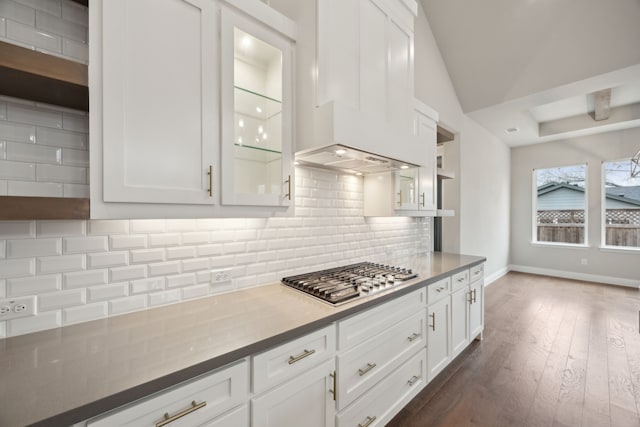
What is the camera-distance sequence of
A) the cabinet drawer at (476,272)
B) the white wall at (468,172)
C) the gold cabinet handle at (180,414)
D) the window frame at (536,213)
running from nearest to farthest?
the gold cabinet handle at (180,414) → the cabinet drawer at (476,272) → the white wall at (468,172) → the window frame at (536,213)

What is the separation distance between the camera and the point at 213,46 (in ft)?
4.04

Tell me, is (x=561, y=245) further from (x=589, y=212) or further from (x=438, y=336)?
(x=438, y=336)

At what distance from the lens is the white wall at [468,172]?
3475mm

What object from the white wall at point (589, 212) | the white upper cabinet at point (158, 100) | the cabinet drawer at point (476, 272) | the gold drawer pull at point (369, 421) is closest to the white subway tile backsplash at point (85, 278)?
the white upper cabinet at point (158, 100)

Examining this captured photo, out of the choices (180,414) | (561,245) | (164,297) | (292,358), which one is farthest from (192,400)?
(561,245)

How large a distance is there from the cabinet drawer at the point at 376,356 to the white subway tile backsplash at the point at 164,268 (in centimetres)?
96

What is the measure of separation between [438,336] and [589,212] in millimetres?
5692

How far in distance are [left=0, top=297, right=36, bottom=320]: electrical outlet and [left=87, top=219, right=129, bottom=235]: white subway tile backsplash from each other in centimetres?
32

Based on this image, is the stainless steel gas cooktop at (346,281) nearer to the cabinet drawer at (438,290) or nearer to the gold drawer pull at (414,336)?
the cabinet drawer at (438,290)

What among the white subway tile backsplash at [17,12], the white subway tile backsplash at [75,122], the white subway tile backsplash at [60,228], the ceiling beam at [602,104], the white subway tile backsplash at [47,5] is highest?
the ceiling beam at [602,104]

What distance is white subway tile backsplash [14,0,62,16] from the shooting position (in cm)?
105

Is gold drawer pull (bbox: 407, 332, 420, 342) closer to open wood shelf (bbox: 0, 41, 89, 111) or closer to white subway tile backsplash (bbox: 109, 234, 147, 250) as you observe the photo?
white subway tile backsplash (bbox: 109, 234, 147, 250)

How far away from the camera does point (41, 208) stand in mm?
880

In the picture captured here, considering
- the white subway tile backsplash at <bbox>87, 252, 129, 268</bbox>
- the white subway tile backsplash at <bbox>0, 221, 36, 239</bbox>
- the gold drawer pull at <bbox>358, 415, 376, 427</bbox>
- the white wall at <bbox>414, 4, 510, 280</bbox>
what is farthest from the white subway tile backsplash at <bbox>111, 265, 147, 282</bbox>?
the white wall at <bbox>414, 4, 510, 280</bbox>
